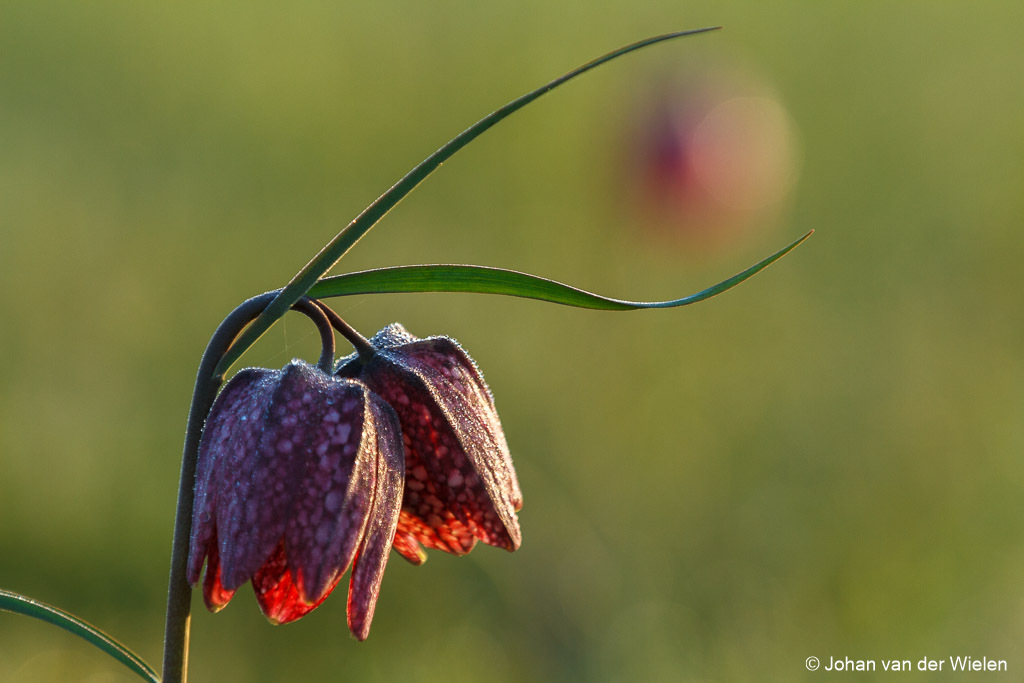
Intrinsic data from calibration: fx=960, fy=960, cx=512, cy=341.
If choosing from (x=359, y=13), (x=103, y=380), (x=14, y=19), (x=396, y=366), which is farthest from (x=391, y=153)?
(x=396, y=366)

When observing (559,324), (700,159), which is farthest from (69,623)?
(700,159)

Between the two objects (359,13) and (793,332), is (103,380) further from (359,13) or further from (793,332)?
(359,13)

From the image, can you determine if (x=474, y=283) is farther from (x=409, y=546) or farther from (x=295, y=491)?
(x=409, y=546)
